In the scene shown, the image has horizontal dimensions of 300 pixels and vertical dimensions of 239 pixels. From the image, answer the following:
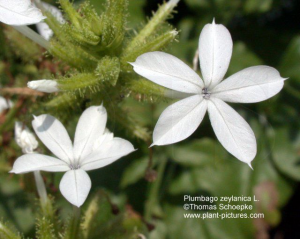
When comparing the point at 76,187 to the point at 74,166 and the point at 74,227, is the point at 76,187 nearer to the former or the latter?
the point at 74,166

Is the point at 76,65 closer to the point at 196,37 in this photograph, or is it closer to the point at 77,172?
the point at 77,172

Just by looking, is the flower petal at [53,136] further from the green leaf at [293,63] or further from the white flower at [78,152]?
the green leaf at [293,63]

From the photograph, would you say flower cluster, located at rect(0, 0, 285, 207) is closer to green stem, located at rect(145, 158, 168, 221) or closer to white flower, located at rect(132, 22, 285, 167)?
white flower, located at rect(132, 22, 285, 167)

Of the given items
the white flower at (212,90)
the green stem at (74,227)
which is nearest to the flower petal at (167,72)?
the white flower at (212,90)

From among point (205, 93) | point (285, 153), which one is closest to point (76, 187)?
point (205, 93)

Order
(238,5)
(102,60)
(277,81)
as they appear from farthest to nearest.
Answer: (238,5) < (102,60) < (277,81)

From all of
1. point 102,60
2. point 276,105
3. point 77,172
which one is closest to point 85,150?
point 77,172

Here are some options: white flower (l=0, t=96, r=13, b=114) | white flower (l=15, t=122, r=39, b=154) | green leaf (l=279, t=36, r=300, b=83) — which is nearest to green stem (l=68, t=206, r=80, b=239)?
white flower (l=15, t=122, r=39, b=154)
